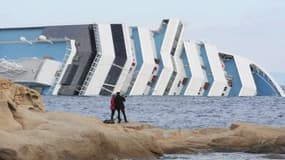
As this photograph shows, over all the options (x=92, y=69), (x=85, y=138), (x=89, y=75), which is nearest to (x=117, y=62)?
(x=92, y=69)

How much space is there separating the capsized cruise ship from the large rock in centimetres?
4720

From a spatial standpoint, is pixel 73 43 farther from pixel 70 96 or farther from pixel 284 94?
pixel 284 94

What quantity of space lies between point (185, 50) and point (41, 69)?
19671 mm

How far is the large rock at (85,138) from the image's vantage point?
1523 centimetres

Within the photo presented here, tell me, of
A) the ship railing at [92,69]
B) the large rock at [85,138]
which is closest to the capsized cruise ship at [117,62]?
the ship railing at [92,69]

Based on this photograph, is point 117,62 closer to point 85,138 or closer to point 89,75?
point 89,75

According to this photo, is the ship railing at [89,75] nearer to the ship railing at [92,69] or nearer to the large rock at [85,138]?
the ship railing at [92,69]

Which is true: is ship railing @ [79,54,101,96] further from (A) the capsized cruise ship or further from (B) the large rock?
(B) the large rock

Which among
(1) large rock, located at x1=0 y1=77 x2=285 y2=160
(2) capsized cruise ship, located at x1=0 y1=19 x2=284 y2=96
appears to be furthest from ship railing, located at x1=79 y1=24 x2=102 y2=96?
(1) large rock, located at x1=0 y1=77 x2=285 y2=160

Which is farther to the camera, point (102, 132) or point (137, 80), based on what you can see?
point (137, 80)

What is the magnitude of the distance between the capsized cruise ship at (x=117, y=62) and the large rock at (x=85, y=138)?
4720 cm

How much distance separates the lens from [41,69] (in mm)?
69688

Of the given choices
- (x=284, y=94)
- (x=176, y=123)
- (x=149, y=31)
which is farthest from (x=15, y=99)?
(x=284, y=94)

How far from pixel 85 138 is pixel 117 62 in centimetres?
5685
